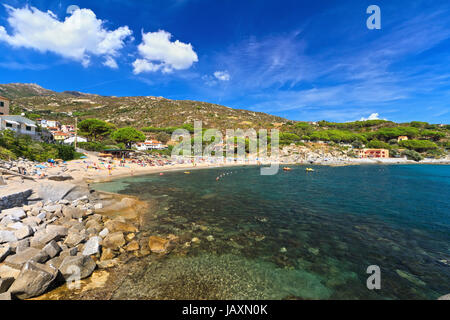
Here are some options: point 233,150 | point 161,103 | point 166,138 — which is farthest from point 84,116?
point 233,150

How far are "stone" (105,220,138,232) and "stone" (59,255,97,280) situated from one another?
3079 mm

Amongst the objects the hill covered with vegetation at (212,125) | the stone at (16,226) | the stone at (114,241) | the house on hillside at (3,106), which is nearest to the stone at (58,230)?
the stone at (16,226)

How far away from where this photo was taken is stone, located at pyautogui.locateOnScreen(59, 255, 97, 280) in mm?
5984

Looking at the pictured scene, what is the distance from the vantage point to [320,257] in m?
7.91

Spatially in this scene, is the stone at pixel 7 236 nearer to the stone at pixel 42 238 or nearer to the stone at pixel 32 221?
the stone at pixel 42 238

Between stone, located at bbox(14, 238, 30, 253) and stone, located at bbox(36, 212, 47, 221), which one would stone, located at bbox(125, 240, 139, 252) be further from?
stone, located at bbox(36, 212, 47, 221)

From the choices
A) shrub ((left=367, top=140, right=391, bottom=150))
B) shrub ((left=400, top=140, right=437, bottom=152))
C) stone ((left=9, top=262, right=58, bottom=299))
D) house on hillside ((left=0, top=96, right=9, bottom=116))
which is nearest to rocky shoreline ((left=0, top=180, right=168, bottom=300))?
stone ((left=9, top=262, right=58, bottom=299))

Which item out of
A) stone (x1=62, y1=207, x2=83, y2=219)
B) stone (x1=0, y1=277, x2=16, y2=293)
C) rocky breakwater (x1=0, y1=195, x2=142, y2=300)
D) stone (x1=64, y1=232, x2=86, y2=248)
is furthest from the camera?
stone (x1=62, y1=207, x2=83, y2=219)

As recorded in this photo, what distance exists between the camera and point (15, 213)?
9.11m

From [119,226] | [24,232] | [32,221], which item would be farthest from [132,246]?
[32,221]

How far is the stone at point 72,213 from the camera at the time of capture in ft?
34.8

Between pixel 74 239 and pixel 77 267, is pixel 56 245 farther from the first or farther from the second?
pixel 77 267
